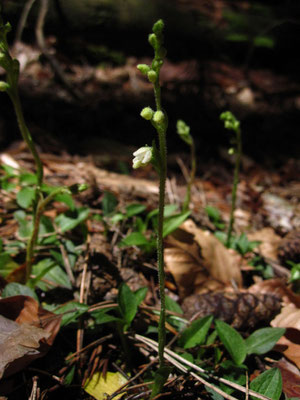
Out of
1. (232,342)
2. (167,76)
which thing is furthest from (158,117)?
(167,76)

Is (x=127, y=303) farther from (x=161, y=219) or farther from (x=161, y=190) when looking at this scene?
(x=161, y=190)

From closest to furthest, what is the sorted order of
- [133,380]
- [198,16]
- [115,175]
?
[133,380]
[115,175]
[198,16]

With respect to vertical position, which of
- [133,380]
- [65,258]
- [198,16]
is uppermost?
[198,16]

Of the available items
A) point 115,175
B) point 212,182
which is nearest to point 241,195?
point 212,182

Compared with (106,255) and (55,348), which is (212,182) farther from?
(55,348)

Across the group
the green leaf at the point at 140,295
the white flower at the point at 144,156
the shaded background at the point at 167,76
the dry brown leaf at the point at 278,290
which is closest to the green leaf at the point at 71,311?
the green leaf at the point at 140,295

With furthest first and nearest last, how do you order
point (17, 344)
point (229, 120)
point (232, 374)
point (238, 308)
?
point (229, 120) < point (238, 308) < point (232, 374) < point (17, 344)
